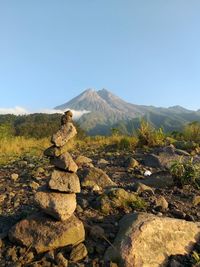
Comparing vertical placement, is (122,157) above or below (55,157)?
below

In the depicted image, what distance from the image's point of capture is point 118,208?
18.1ft

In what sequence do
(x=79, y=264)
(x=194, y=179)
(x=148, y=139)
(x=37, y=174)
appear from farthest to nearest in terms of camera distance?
(x=148, y=139), (x=37, y=174), (x=194, y=179), (x=79, y=264)

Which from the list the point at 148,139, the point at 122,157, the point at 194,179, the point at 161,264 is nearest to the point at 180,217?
the point at 161,264

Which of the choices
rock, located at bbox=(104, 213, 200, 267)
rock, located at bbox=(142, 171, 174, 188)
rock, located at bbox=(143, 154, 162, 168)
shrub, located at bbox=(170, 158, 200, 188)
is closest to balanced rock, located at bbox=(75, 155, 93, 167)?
rock, located at bbox=(143, 154, 162, 168)

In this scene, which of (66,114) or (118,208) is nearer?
(66,114)

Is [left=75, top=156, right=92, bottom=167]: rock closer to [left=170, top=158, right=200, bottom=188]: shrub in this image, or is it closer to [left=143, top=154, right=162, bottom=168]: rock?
[left=143, top=154, right=162, bottom=168]: rock

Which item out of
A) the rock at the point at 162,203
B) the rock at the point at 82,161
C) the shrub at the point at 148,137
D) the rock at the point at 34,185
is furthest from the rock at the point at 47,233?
the shrub at the point at 148,137

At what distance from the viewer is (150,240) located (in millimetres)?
4688

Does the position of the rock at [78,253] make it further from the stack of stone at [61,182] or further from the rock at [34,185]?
the rock at [34,185]

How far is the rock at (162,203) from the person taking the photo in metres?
5.64

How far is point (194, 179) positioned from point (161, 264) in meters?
2.60

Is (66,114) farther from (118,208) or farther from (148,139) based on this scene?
(148,139)

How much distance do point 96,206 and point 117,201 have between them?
0.29 meters

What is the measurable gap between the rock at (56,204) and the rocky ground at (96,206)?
1.19 feet
